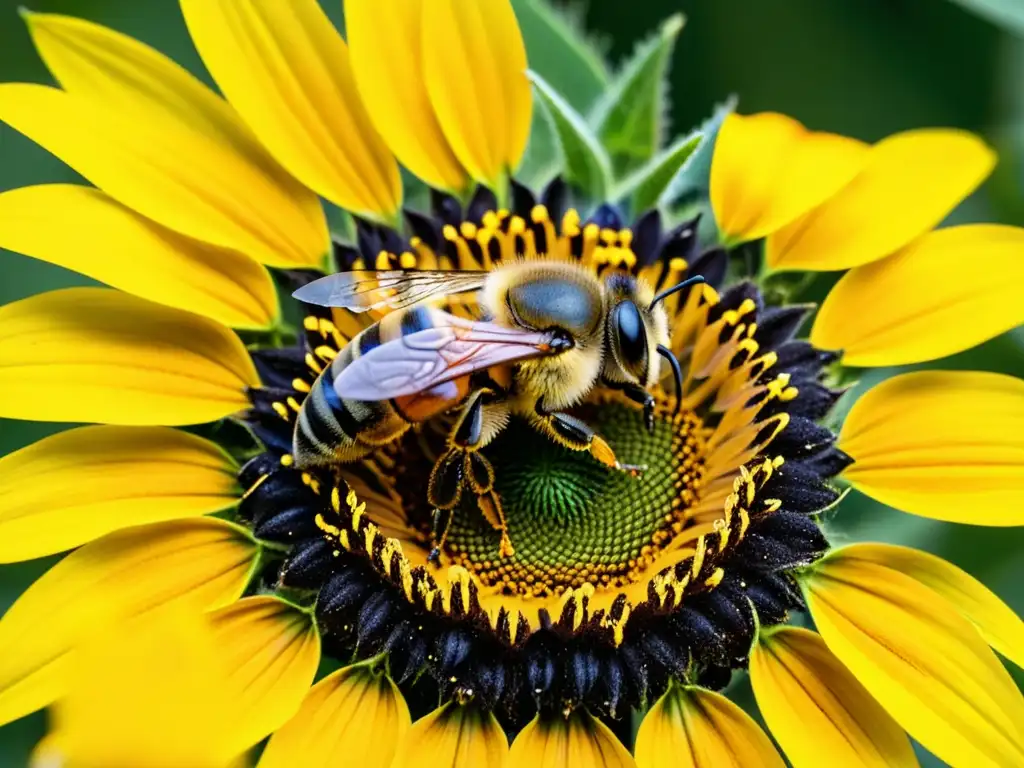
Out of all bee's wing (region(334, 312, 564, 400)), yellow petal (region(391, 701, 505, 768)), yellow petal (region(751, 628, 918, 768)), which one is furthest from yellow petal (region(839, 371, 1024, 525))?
yellow petal (region(391, 701, 505, 768))

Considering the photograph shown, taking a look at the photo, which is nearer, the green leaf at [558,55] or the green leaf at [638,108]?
the green leaf at [638,108]

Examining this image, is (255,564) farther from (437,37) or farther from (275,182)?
(437,37)

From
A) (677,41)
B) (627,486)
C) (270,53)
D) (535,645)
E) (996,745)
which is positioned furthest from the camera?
(677,41)

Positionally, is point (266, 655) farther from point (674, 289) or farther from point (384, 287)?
point (674, 289)

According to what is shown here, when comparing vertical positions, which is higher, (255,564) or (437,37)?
(437,37)

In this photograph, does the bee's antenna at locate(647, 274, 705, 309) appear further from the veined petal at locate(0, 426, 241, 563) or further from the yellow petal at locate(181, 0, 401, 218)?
the veined petal at locate(0, 426, 241, 563)

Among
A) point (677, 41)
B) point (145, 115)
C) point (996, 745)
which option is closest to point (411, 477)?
point (145, 115)

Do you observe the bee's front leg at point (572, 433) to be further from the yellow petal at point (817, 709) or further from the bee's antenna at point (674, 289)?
the yellow petal at point (817, 709)

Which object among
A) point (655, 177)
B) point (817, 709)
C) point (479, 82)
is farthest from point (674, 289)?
point (817, 709)

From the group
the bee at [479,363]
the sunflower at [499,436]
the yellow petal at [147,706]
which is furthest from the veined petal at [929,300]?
the yellow petal at [147,706]
